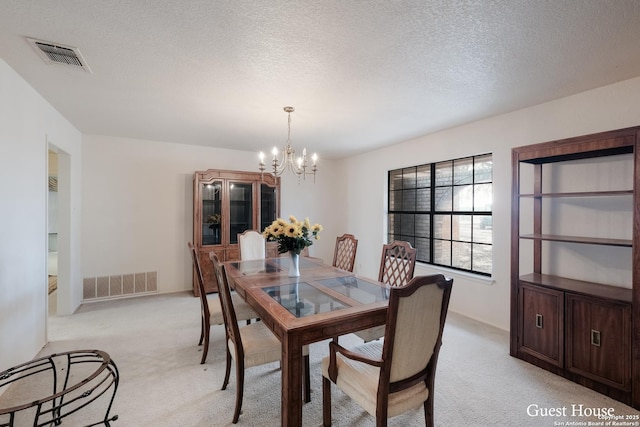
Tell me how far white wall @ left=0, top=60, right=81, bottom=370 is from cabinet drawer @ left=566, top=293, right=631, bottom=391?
4419 millimetres

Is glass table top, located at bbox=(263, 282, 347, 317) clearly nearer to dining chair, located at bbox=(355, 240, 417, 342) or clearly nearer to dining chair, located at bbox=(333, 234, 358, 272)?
dining chair, located at bbox=(355, 240, 417, 342)

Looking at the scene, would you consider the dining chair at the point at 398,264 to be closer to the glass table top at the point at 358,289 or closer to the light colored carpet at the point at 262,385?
the glass table top at the point at 358,289

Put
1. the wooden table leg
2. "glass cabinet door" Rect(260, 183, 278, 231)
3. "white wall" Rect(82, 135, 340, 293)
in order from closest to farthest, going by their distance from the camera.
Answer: the wooden table leg
"white wall" Rect(82, 135, 340, 293)
"glass cabinet door" Rect(260, 183, 278, 231)

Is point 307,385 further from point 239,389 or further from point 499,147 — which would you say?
point 499,147

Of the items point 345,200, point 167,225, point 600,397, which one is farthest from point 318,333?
point 345,200

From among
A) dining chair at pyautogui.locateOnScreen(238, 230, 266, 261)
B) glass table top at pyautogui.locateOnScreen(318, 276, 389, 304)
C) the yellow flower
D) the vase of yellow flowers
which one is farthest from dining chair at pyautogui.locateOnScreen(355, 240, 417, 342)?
dining chair at pyautogui.locateOnScreen(238, 230, 266, 261)

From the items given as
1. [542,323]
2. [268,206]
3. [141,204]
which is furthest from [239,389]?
[141,204]

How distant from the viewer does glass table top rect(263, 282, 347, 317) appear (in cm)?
185

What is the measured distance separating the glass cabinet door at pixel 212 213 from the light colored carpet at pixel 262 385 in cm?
156

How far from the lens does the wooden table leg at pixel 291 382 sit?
→ 152 cm

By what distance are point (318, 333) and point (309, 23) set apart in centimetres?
182

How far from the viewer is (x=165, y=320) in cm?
352

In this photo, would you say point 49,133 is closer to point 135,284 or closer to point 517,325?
point 135,284

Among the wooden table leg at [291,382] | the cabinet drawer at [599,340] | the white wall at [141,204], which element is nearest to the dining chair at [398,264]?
the cabinet drawer at [599,340]
